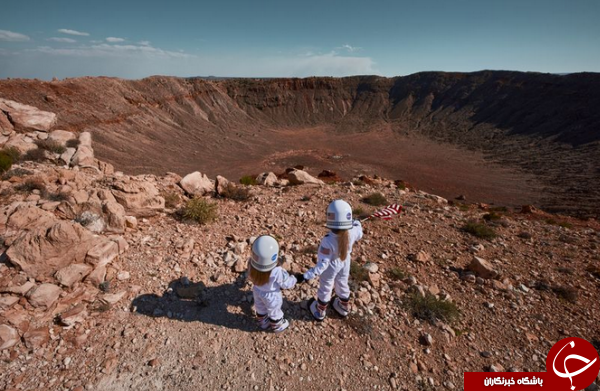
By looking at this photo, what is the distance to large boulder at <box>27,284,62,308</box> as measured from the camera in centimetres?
386

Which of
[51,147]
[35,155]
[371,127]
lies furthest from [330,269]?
[371,127]

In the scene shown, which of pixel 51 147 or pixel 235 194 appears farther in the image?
pixel 51 147

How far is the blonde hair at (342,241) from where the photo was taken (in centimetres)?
407

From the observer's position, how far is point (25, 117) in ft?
63.5

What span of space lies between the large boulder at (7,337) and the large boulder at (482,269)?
837 cm

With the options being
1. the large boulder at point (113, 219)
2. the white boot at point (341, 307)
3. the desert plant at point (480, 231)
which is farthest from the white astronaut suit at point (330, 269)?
the desert plant at point (480, 231)

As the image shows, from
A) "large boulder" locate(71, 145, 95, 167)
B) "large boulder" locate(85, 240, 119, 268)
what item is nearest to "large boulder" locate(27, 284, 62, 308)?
"large boulder" locate(85, 240, 119, 268)

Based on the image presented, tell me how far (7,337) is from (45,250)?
48.7 inches

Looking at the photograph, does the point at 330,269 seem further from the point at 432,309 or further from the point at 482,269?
the point at 482,269

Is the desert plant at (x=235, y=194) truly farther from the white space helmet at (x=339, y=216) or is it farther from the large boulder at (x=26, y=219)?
the white space helmet at (x=339, y=216)

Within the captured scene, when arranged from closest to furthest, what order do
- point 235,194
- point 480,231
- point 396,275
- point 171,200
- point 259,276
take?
point 259,276
point 396,275
point 171,200
point 480,231
point 235,194

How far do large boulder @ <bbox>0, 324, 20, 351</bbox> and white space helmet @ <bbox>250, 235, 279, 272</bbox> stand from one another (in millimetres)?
3427

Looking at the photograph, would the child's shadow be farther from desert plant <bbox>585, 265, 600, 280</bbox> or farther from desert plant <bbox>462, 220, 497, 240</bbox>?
desert plant <bbox>585, 265, 600, 280</bbox>

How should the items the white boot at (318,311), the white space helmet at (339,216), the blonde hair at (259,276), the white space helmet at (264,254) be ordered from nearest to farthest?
the white space helmet at (264,254), the blonde hair at (259,276), the white space helmet at (339,216), the white boot at (318,311)
